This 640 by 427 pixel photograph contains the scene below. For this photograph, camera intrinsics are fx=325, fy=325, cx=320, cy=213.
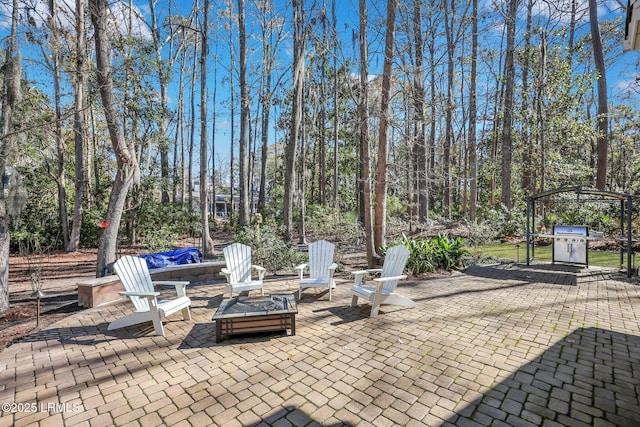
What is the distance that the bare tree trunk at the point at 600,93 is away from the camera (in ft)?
33.9

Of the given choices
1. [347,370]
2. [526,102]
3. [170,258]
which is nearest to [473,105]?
[526,102]

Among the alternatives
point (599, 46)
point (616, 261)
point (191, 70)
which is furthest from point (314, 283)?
point (191, 70)

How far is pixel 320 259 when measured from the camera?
5277 millimetres

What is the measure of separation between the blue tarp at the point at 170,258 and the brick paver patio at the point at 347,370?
5.42ft

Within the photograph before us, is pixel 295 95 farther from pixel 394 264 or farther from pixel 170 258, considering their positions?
pixel 394 264

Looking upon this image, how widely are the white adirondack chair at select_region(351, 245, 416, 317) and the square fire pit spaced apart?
105cm

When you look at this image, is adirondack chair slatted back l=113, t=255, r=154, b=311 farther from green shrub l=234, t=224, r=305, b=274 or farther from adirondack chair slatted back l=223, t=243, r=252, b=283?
green shrub l=234, t=224, r=305, b=274

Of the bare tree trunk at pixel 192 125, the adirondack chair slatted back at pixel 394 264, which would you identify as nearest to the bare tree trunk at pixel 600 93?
the adirondack chair slatted back at pixel 394 264

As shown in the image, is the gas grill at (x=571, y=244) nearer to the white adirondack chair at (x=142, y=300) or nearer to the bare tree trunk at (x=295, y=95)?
the bare tree trunk at (x=295, y=95)

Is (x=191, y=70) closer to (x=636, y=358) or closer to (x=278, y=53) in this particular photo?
(x=278, y=53)

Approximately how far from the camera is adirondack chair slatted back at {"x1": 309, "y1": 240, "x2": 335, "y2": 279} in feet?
17.1

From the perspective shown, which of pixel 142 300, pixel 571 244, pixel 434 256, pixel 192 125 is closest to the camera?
pixel 142 300

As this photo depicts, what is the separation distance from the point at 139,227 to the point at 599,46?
17.4 metres

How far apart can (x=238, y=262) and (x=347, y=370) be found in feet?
9.15
